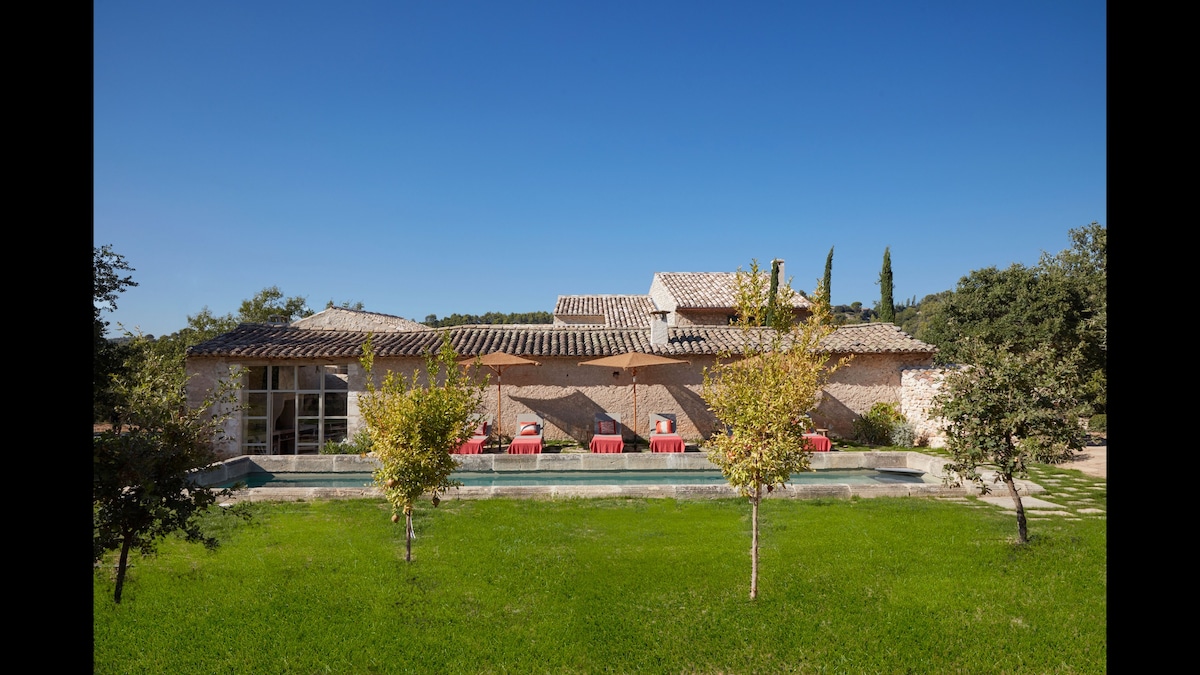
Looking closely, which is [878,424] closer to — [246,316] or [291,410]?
[291,410]

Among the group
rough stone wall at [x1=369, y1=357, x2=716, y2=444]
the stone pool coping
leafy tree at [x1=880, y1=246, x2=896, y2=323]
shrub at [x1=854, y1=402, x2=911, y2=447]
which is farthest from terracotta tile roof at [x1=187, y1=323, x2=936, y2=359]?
leafy tree at [x1=880, y1=246, x2=896, y2=323]

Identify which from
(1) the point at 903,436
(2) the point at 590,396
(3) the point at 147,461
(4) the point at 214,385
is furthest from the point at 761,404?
(4) the point at 214,385

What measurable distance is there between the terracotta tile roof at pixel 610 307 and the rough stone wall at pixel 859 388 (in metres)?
12.1

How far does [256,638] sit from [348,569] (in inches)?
70.1

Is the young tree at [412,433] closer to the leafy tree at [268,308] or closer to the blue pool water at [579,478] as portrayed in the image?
the blue pool water at [579,478]

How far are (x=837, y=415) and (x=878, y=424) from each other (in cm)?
114

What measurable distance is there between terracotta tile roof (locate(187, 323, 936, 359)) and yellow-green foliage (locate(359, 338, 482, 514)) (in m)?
9.16

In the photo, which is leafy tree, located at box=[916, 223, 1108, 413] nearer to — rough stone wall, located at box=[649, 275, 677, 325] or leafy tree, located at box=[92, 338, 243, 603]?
rough stone wall, located at box=[649, 275, 677, 325]

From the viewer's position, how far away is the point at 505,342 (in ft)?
59.6

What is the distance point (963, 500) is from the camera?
35.2ft

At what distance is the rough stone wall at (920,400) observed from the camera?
671 inches

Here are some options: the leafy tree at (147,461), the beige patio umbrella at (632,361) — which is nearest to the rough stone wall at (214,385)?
the beige patio umbrella at (632,361)
